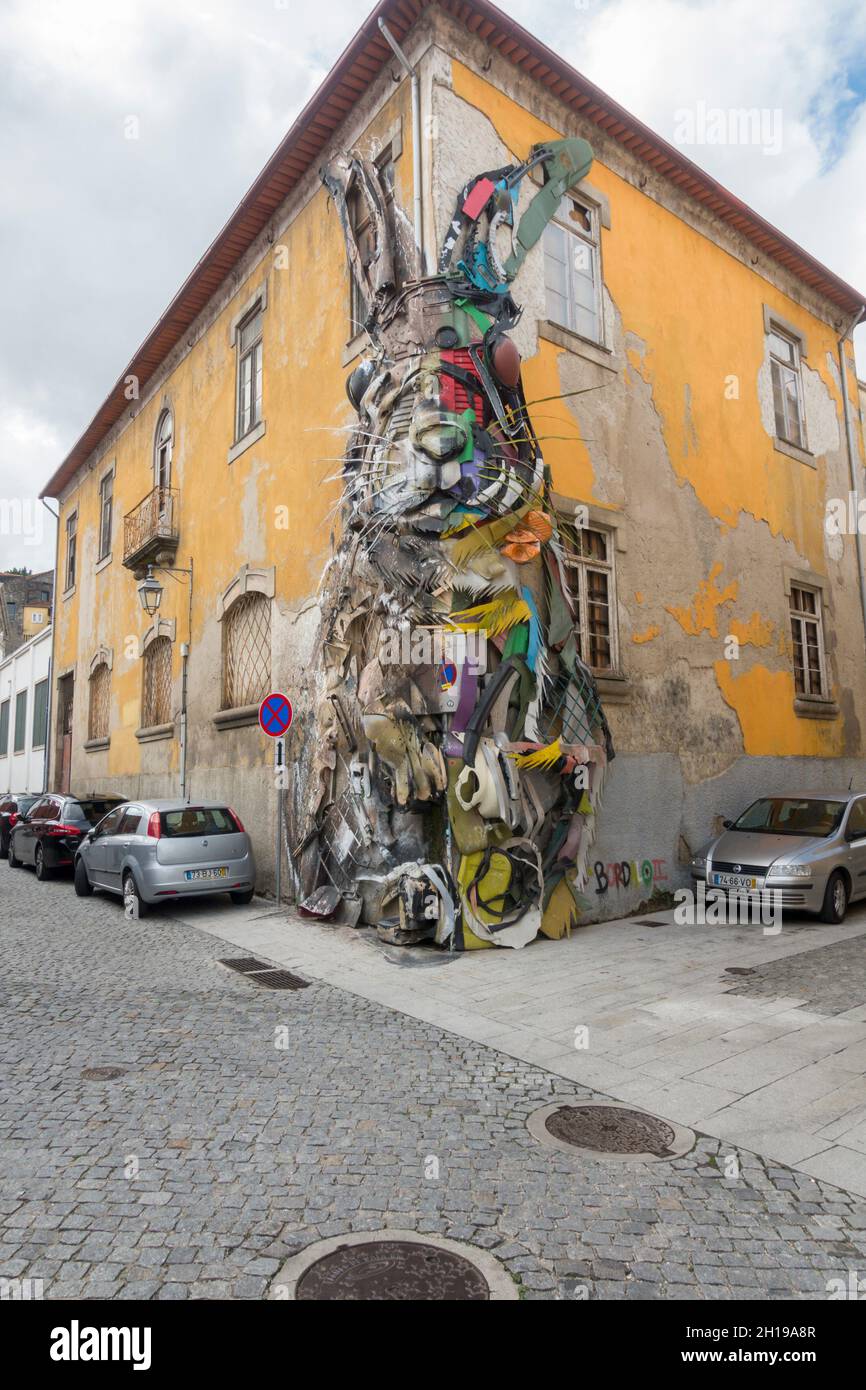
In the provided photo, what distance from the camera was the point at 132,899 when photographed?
11.5 metres

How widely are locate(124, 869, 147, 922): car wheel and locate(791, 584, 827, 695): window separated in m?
10.4

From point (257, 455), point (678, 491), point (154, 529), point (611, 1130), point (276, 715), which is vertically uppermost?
point (257, 455)

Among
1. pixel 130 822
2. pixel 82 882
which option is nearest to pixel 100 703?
pixel 82 882

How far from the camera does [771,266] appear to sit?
1568cm

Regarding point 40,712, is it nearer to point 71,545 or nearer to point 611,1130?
point 71,545

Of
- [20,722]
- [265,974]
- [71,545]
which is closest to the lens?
[265,974]

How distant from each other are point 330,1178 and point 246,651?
36.1 feet

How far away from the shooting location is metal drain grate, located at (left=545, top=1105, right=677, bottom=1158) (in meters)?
4.41

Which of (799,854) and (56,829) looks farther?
(56,829)

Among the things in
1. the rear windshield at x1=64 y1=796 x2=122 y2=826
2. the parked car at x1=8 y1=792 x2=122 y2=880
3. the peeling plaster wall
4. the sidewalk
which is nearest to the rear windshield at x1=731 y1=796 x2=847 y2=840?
the peeling plaster wall

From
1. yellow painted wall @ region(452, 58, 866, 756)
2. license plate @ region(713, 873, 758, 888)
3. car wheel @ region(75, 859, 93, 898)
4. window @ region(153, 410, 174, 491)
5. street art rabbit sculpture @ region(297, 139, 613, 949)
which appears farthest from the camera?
window @ region(153, 410, 174, 491)

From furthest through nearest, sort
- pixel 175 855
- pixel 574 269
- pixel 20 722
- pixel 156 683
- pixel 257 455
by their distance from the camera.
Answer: pixel 20 722
pixel 156 683
pixel 257 455
pixel 574 269
pixel 175 855

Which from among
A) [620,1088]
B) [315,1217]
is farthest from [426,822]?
[315,1217]

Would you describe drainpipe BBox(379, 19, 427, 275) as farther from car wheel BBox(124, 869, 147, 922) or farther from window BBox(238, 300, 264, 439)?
car wheel BBox(124, 869, 147, 922)
